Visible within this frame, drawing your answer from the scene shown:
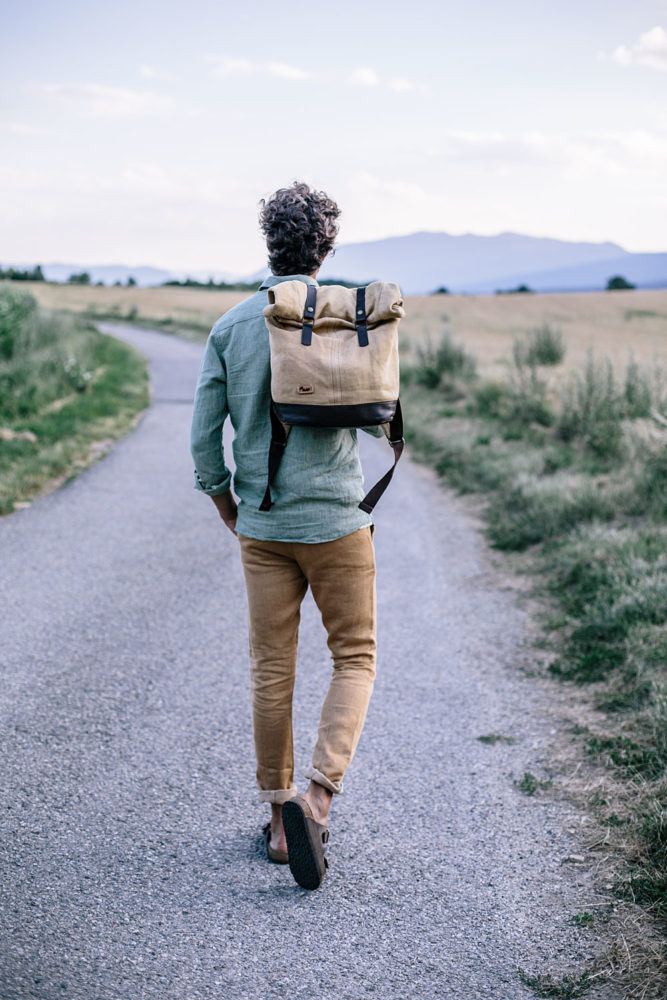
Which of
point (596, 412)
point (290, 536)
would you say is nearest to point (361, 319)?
point (290, 536)

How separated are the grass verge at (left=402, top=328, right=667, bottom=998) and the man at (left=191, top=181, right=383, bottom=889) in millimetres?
865

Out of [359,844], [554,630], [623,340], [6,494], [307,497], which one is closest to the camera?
[307,497]

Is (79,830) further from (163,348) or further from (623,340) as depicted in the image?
(623,340)

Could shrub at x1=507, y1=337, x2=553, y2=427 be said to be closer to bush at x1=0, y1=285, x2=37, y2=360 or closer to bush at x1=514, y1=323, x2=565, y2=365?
bush at x1=514, y1=323, x2=565, y2=365

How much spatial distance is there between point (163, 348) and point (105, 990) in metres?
27.1

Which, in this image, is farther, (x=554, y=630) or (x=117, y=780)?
(x=554, y=630)

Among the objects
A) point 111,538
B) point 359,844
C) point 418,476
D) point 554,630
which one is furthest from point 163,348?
point 359,844

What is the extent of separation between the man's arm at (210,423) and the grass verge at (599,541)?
176 centimetres

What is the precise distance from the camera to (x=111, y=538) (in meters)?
6.55

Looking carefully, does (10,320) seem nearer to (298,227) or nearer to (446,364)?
(446,364)

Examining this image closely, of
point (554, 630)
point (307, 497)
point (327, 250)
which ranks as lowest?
point (554, 630)

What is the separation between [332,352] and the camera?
2350 millimetres

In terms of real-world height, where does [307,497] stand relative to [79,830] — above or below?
above

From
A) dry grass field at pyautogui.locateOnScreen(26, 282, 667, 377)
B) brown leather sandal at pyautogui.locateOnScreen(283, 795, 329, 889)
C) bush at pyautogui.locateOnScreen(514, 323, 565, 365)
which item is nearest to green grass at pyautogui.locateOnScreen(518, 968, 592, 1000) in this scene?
brown leather sandal at pyautogui.locateOnScreen(283, 795, 329, 889)
